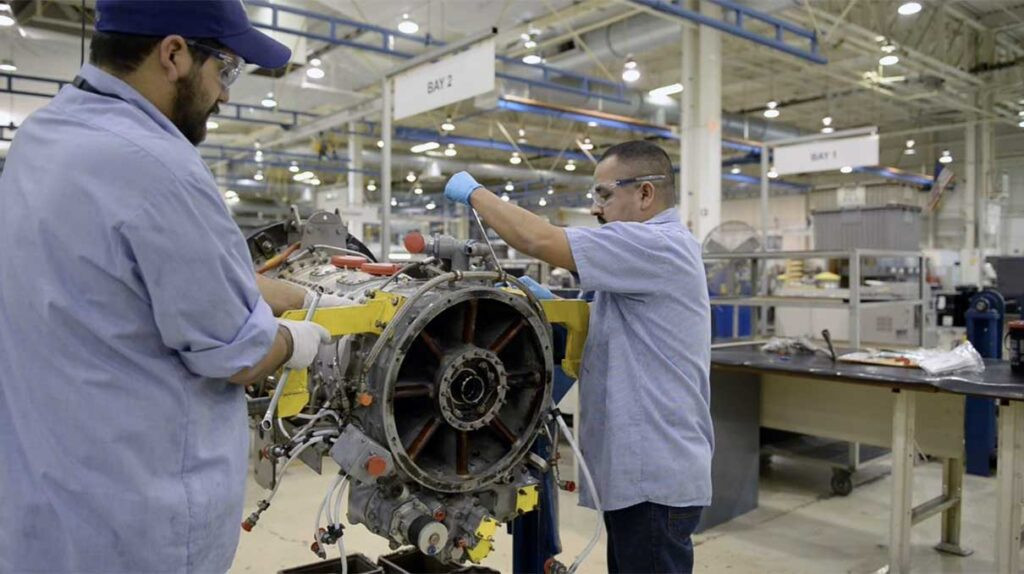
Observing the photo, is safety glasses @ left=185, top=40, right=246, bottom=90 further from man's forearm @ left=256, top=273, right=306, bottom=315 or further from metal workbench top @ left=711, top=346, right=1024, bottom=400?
metal workbench top @ left=711, top=346, right=1024, bottom=400

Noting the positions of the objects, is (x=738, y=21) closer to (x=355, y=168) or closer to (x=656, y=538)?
(x=656, y=538)

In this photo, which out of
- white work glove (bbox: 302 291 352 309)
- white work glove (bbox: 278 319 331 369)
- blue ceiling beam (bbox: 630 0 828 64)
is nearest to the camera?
white work glove (bbox: 278 319 331 369)

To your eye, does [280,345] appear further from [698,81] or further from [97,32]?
[698,81]

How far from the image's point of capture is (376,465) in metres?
1.49

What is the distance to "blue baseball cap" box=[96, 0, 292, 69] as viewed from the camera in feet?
3.36

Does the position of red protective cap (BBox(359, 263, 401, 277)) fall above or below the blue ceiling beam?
below

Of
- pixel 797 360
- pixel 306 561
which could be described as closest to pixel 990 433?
pixel 797 360

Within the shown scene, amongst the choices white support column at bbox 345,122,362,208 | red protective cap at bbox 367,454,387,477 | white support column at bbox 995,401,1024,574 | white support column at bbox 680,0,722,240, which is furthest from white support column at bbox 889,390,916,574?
white support column at bbox 345,122,362,208

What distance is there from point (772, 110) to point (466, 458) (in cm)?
829

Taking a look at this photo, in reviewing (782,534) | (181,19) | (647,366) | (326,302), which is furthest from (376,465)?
(782,534)

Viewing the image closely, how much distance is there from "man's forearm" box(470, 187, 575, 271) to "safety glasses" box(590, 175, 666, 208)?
0.27m

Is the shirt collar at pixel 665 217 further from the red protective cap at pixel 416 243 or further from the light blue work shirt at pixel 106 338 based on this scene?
the light blue work shirt at pixel 106 338

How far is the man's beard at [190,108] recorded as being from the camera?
3.63 feet

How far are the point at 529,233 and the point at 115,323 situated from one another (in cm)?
81
